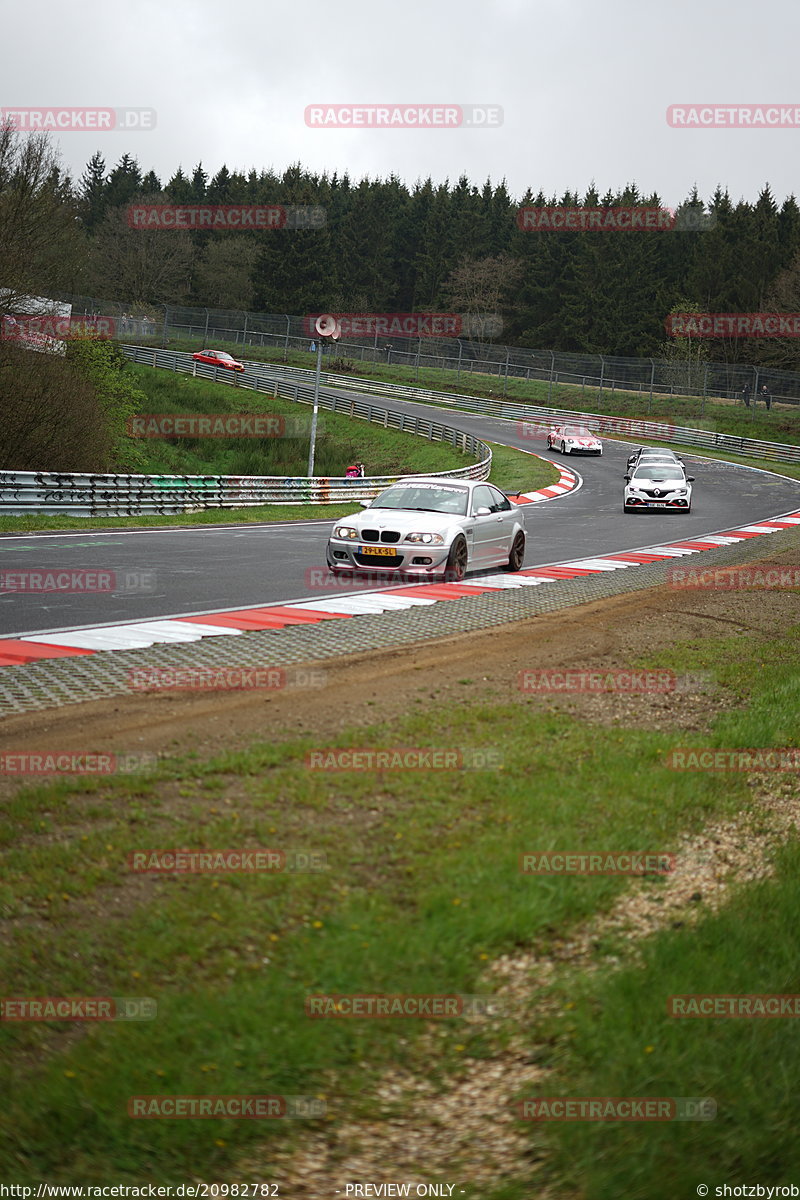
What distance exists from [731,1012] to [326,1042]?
56.2 inches

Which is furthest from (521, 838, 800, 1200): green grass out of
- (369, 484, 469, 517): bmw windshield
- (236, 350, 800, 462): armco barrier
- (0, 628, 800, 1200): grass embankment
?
(236, 350, 800, 462): armco barrier

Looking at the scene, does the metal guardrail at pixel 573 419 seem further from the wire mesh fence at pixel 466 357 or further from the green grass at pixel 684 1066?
the green grass at pixel 684 1066

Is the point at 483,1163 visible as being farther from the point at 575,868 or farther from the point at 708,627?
the point at 708,627

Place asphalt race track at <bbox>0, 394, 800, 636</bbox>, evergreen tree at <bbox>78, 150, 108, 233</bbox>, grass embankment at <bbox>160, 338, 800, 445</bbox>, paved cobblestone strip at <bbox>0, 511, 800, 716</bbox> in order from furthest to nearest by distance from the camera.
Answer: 1. evergreen tree at <bbox>78, 150, 108, 233</bbox>
2. grass embankment at <bbox>160, 338, 800, 445</bbox>
3. asphalt race track at <bbox>0, 394, 800, 636</bbox>
4. paved cobblestone strip at <bbox>0, 511, 800, 716</bbox>

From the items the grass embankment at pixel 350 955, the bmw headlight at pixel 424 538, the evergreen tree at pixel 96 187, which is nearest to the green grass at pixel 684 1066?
the grass embankment at pixel 350 955

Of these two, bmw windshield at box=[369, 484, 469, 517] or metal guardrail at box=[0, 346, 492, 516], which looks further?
metal guardrail at box=[0, 346, 492, 516]

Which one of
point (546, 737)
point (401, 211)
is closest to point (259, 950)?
point (546, 737)

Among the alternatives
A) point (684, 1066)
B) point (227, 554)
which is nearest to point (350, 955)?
point (684, 1066)

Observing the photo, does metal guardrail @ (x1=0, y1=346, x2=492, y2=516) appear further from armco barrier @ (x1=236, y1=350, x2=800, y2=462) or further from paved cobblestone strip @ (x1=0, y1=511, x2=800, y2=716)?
armco barrier @ (x1=236, y1=350, x2=800, y2=462)

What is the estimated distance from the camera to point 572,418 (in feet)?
202

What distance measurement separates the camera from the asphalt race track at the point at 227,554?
12273 millimetres

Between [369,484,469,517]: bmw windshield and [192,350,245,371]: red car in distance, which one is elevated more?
[192,350,245,371]: red car in distance

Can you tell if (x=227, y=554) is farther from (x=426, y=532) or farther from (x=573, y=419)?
(x=573, y=419)

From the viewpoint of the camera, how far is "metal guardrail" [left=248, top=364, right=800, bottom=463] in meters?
54.0
